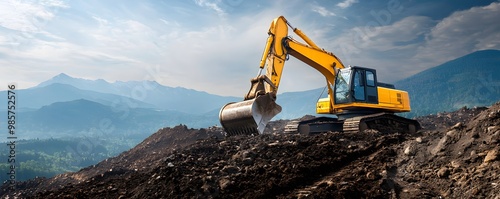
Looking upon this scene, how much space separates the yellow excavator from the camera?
486 inches

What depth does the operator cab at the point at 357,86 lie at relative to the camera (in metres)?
14.0

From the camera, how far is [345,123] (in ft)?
44.2

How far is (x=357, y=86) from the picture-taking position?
46.0 ft

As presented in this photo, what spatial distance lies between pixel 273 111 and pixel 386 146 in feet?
13.1

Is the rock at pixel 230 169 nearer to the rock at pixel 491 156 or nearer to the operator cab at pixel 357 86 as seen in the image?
the rock at pixel 491 156

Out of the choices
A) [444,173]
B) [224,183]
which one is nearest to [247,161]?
[224,183]

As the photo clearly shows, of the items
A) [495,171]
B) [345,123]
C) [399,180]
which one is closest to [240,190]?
[399,180]

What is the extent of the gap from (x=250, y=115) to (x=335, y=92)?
4.91 meters

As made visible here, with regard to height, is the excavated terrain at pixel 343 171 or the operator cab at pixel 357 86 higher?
the operator cab at pixel 357 86

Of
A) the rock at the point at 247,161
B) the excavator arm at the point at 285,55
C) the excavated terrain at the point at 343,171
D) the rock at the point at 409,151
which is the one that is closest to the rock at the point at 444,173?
the excavated terrain at the point at 343,171

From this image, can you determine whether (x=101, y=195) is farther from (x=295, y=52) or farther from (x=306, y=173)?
(x=295, y=52)

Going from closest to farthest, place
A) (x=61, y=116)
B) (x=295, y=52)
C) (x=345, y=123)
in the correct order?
(x=345, y=123)
(x=295, y=52)
(x=61, y=116)

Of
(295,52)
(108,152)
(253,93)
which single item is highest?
(295,52)

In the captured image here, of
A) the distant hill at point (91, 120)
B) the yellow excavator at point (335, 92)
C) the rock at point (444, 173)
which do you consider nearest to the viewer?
the rock at point (444, 173)
